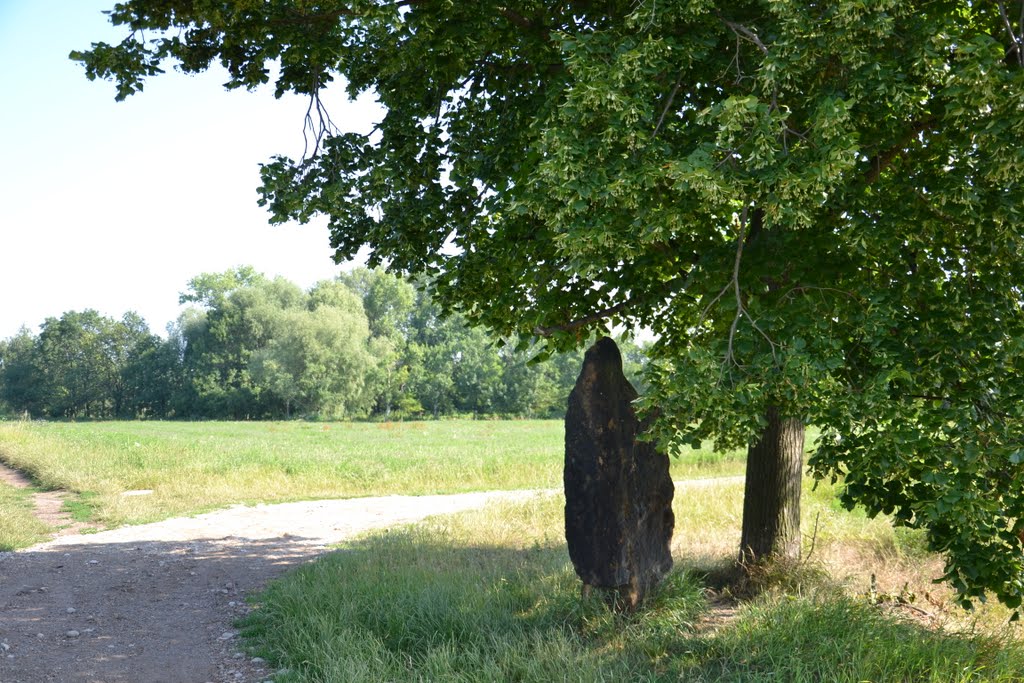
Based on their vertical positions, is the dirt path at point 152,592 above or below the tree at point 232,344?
below

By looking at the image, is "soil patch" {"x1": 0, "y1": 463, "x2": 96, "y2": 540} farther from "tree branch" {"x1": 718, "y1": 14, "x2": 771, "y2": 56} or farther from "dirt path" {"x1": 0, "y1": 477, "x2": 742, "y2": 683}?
"tree branch" {"x1": 718, "y1": 14, "x2": 771, "y2": 56}

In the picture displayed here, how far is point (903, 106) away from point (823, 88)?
666 millimetres

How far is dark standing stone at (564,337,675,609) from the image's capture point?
8.62 m

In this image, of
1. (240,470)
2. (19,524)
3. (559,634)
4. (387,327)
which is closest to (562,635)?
(559,634)

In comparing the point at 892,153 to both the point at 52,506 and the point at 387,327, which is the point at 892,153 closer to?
the point at 52,506

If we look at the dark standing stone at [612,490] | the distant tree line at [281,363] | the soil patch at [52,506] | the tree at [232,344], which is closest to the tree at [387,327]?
the distant tree line at [281,363]

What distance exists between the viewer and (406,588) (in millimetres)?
9422

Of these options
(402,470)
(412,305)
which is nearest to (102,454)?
(402,470)

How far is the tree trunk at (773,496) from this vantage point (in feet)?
33.1

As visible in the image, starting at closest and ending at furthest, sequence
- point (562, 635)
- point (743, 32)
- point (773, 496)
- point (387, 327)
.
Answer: point (743, 32)
point (562, 635)
point (773, 496)
point (387, 327)

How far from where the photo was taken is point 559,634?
7.71 m

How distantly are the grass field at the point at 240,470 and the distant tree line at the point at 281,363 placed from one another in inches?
1389

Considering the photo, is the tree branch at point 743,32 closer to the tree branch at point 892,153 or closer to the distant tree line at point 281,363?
the tree branch at point 892,153

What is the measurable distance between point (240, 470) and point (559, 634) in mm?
18915
